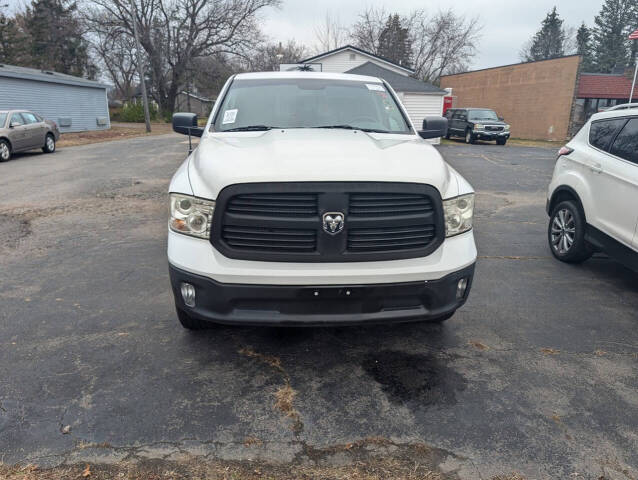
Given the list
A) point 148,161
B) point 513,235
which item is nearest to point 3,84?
point 148,161

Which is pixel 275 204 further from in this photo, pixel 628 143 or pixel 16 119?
pixel 16 119

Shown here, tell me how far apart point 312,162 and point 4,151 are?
1471 centimetres

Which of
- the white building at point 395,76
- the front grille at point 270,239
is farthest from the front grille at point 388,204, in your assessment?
the white building at point 395,76

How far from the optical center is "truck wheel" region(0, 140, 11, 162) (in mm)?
13891

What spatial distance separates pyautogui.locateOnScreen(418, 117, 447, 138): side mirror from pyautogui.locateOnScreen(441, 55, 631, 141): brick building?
95.5 ft

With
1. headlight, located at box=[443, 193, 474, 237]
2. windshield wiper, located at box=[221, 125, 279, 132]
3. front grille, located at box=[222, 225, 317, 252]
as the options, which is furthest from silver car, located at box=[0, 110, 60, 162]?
headlight, located at box=[443, 193, 474, 237]

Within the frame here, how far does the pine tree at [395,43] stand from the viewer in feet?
176

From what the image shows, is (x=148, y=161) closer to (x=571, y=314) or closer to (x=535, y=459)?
(x=571, y=314)

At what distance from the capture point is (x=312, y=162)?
2846 mm

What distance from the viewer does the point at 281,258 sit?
2.76 meters

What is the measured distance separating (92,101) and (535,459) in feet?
108

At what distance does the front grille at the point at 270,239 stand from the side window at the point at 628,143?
3.46 metres

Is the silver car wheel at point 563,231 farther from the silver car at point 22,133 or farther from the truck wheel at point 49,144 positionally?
the truck wheel at point 49,144

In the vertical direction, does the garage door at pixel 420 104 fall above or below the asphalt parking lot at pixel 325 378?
above
